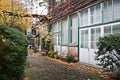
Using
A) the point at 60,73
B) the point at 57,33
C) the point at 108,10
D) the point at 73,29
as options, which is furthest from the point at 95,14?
the point at 57,33

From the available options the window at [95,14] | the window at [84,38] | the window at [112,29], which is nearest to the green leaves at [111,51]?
the window at [112,29]

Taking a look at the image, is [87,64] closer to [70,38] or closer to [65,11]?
[70,38]

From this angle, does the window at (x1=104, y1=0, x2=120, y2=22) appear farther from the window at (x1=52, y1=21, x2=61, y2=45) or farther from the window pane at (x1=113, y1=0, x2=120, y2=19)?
the window at (x1=52, y1=21, x2=61, y2=45)

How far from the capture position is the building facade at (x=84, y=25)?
1492 centimetres

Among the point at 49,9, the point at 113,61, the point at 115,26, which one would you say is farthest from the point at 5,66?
the point at 49,9

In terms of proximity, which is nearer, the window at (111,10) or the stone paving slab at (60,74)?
the stone paving slab at (60,74)

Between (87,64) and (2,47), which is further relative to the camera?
(87,64)

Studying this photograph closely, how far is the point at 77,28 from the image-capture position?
808 inches

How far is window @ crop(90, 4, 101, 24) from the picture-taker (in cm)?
1647

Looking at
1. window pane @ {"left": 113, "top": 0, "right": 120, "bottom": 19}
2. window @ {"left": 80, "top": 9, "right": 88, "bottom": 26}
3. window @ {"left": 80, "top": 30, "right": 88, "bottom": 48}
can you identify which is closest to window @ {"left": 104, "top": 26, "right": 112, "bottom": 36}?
window pane @ {"left": 113, "top": 0, "right": 120, "bottom": 19}

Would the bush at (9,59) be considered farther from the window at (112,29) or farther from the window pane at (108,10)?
the window pane at (108,10)

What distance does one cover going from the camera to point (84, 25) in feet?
62.0

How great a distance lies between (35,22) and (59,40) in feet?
17.6

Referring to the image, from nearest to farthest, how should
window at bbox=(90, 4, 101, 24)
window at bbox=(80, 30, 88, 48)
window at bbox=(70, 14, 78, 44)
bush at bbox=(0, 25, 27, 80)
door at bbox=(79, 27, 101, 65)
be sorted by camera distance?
1. bush at bbox=(0, 25, 27, 80)
2. window at bbox=(90, 4, 101, 24)
3. door at bbox=(79, 27, 101, 65)
4. window at bbox=(80, 30, 88, 48)
5. window at bbox=(70, 14, 78, 44)
